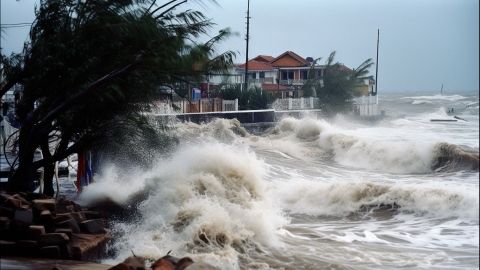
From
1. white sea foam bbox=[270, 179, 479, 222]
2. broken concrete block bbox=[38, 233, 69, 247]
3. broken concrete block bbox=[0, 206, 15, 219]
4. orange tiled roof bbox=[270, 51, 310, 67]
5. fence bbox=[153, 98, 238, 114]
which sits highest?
orange tiled roof bbox=[270, 51, 310, 67]

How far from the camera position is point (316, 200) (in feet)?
35.0

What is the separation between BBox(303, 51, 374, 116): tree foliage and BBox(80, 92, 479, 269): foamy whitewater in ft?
1.59

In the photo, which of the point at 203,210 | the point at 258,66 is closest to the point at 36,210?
the point at 203,210

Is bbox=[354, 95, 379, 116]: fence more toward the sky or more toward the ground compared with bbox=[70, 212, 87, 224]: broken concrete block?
more toward the sky

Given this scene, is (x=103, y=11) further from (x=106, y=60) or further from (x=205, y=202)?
(x=205, y=202)

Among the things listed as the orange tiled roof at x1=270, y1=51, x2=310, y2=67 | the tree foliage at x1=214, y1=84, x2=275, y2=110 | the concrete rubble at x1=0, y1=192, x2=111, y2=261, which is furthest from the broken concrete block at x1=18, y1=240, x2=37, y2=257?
the orange tiled roof at x1=270, y1=51, x2=310, y2=67

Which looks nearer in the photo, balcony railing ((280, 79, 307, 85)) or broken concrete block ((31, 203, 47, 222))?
broken concrete block ((31, 203, 47, 222))

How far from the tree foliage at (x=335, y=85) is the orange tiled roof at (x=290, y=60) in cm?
32

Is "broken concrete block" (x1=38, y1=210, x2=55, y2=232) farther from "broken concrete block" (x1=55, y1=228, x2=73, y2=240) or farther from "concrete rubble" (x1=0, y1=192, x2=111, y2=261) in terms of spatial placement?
"broken concrete block" (x1=55, y1=228, x2=73, y2=240)

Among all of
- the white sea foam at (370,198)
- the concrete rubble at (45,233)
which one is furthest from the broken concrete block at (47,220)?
the white sea foam at (370,198)

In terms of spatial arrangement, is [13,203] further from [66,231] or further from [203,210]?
[203,210]

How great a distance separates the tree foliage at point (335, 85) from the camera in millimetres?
16469

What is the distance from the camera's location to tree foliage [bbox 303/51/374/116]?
16.5 m

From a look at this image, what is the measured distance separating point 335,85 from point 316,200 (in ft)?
21.9
